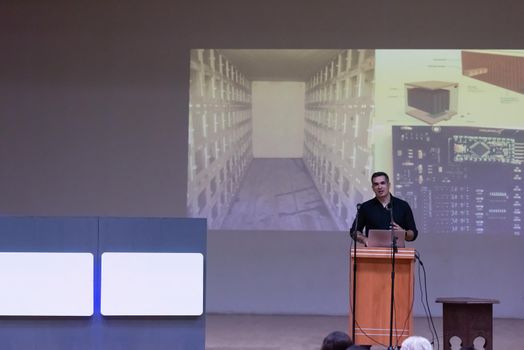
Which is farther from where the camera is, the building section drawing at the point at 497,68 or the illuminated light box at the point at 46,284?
the building section drawing at the point at 497,68

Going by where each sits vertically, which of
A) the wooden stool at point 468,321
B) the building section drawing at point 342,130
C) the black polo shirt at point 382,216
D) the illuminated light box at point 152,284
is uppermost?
the building section drawing at point 342,130

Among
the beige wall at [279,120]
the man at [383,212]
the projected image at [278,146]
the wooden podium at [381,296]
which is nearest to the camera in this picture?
the wooden podium at [381,296]

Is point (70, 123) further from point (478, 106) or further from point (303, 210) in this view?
point (478, 106)

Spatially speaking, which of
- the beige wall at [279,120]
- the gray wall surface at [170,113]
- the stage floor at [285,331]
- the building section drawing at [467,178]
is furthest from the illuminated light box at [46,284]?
Result: the building section drawing at [467,178]

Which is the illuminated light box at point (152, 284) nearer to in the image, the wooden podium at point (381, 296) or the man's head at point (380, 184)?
the wooden podium at point (381, 296)

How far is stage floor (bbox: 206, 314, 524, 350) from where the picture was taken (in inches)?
262

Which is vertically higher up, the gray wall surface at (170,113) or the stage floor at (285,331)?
the gray wall surface at (170,113)

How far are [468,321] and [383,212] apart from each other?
3.24ft

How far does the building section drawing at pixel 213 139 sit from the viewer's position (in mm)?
8367

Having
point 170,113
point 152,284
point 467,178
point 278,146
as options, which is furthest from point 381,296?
point 170,113

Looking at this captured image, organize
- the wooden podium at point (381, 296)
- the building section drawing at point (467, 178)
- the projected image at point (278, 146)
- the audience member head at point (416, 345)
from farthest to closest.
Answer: the projected image at point (278, 146) → the building section drawing at point (467, 178) → the wooden podium at point (381, 296) → the audience member head at point (416, 345)

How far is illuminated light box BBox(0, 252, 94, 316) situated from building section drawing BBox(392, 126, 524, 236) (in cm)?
393

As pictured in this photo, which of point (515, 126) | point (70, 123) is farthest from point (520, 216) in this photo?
point (70, 123)

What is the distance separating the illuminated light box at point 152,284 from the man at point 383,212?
1.29 metres
